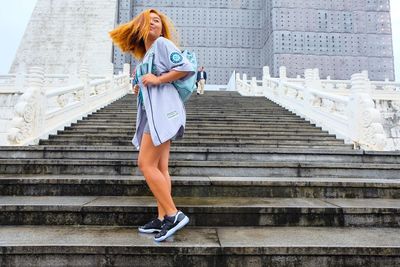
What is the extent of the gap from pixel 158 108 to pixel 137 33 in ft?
1.87

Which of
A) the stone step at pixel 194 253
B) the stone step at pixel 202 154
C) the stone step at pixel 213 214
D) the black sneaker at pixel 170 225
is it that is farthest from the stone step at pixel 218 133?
the stone step at pixel 194 253

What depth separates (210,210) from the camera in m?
2.32

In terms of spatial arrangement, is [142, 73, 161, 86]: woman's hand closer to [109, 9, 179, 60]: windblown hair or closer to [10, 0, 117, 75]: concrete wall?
[109, 9, 179, 60]: windblown hair

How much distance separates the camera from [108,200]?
2.58 meters

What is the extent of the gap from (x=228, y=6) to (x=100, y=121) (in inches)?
699

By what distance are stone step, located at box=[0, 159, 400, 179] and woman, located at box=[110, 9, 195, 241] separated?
144cm

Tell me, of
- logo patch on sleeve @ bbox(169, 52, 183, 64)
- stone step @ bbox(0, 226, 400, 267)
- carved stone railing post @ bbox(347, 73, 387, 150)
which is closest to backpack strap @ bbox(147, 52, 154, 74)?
logo patch on sleeve @ bbox(169, 52, 183, 64)

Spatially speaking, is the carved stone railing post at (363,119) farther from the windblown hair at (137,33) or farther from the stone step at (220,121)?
the windblown hair at (137,33)

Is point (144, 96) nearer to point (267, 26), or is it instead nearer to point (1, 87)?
point (1, 87)

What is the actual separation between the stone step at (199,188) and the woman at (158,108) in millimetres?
800

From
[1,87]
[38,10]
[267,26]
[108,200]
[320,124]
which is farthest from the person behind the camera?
[267,26]

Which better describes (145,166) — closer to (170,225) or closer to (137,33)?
(170,225)

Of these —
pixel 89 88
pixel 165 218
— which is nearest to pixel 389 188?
pixel 165 218

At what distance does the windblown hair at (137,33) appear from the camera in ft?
6.82
